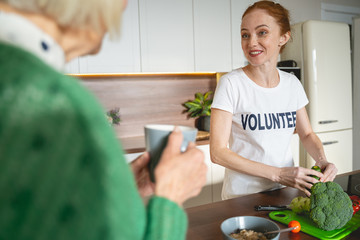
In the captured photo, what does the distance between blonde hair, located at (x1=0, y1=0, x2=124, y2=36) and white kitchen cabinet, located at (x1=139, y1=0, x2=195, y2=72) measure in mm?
2168

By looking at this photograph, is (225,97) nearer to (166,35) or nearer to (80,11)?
(80,11)

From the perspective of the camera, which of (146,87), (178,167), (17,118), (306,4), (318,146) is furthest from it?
(306,4)

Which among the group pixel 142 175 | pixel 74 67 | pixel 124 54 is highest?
pixel 124 54

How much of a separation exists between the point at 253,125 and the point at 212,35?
162cm

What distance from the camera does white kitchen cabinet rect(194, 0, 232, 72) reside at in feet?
8.77

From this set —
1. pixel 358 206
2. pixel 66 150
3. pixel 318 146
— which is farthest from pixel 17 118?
pixel 318 146

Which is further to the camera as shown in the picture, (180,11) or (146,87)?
(146,87)

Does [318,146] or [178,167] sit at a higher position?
[178,167]

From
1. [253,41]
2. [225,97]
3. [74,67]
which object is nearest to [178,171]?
[225,97]

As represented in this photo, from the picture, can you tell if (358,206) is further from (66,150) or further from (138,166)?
(66,150)

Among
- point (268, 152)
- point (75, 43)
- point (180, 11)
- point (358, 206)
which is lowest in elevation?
point (358, 206)

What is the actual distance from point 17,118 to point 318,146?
1.41m

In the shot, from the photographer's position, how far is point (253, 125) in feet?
4.37

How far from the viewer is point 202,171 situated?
0.47 m
